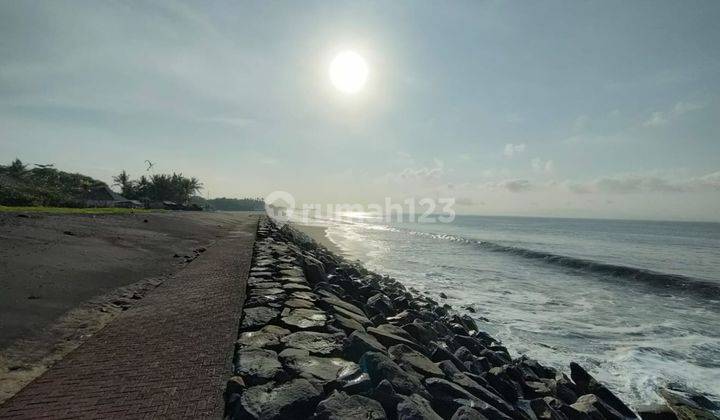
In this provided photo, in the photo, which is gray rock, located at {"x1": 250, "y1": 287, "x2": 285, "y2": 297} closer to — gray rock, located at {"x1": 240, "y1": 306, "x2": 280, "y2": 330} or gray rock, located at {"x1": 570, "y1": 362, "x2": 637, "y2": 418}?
gray rock, located at {"x1": 240, "y1": 306, "x2": 280, "y2": 330}

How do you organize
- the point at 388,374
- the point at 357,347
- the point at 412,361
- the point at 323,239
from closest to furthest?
the point at 388,374, the point at 357,347, the point at 412,361, the point at 323,239

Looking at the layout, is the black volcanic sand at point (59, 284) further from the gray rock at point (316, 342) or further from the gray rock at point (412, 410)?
the gray rock at point (412, 410)

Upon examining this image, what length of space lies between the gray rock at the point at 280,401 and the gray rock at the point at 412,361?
1748mm

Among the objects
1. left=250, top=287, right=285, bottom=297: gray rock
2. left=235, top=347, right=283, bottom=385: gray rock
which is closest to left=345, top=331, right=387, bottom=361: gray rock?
left=235, top=347, right=283, bottom=385: gray rock

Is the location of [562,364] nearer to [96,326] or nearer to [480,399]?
[480,399]

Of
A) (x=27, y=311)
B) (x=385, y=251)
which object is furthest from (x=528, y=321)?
(x=385, y=251)

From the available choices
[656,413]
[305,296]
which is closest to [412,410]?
[305,296]

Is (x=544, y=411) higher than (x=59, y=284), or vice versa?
(x=59, y=284)

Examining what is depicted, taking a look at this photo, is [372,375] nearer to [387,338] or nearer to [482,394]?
[482,394]

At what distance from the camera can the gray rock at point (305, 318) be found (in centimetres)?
468

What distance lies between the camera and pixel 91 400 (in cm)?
295

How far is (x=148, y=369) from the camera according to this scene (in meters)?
3.51

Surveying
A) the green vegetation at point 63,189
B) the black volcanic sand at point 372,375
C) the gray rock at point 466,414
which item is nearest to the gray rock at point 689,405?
the black volcanic sand at point 372,375

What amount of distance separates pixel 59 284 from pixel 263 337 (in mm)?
4957
